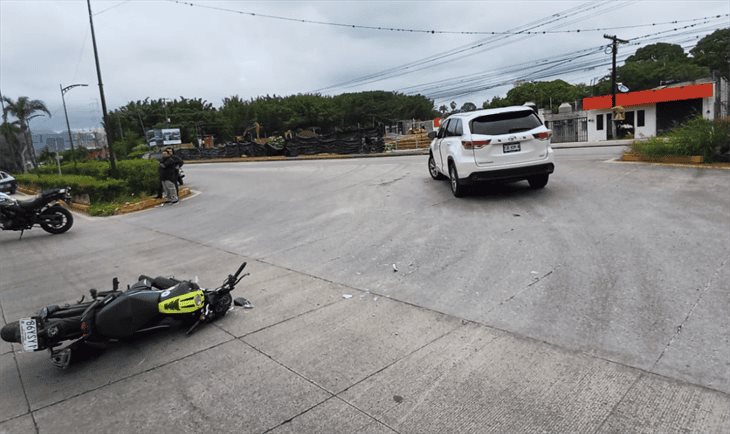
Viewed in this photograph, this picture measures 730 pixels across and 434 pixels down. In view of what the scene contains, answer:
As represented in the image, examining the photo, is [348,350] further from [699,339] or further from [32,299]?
[32,299]

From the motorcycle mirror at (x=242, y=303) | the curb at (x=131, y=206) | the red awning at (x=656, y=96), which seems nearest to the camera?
the motorcycle mirror at (x=242, y=303)

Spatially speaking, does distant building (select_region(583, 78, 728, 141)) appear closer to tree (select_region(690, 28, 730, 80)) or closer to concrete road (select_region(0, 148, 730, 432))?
tree (select_region(690, 28, 730, 80))

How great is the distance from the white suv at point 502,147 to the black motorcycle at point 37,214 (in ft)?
29.2

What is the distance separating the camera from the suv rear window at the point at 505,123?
9.42 metres

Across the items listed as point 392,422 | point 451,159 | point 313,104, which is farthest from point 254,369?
point 313,104

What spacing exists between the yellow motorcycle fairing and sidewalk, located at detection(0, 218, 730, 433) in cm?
28

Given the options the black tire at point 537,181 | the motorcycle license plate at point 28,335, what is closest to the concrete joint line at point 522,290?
the motorcycle license plate at point 28,335

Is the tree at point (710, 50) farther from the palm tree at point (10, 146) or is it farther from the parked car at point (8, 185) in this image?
the palm tree at point (10, 146)

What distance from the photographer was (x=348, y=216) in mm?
9906

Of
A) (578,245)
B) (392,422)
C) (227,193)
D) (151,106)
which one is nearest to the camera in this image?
(392,422)

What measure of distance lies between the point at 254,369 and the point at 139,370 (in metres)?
0.97

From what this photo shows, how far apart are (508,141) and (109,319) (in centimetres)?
752

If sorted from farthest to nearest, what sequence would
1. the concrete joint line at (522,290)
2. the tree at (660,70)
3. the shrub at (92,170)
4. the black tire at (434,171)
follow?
the tree at (660,70)
the shrub at (92,170)
the black tire at (434,171)
the concrete joint line at (522,290)

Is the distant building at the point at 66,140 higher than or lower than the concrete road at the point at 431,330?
higher
